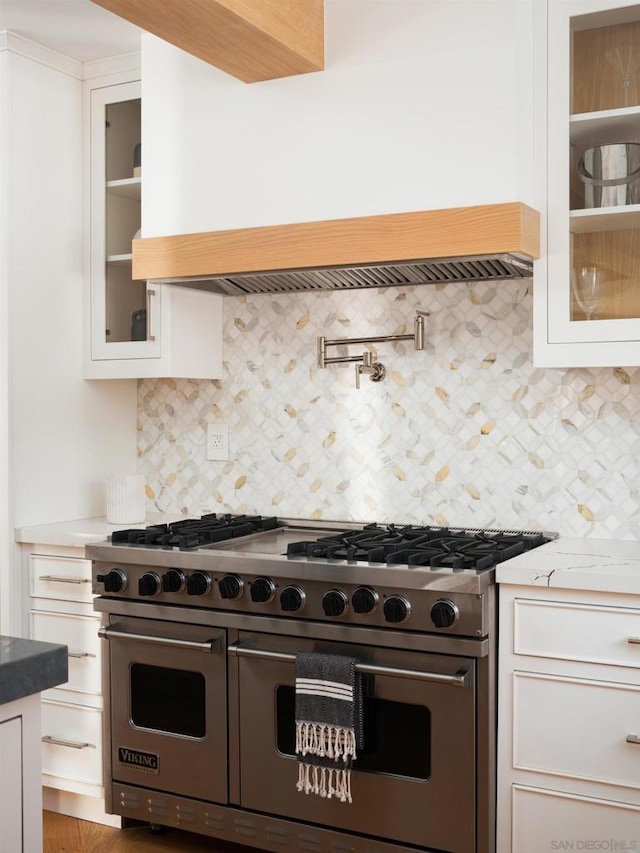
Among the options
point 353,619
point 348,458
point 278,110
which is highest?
point 278,110

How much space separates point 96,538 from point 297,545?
74 centimetres

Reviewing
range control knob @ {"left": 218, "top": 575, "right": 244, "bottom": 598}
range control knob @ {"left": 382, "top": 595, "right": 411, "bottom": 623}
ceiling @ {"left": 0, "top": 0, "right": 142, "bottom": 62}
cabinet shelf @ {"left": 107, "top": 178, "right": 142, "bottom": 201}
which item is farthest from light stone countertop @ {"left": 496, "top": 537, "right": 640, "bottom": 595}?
ceiling @ {"left": 0, "top": 0, "right": 142, "bottom": 62}

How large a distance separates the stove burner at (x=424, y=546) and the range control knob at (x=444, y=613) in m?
0.09

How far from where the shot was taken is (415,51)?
2.60 m

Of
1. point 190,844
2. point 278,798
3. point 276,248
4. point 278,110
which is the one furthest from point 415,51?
point 190,844

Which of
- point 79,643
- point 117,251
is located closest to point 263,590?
point 79,643

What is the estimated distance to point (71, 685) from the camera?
3029 mm

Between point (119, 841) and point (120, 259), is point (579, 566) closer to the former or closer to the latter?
point (119, 841)

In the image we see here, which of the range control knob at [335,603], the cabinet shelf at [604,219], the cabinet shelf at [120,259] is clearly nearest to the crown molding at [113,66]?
the cabinet shelf at [120,259]

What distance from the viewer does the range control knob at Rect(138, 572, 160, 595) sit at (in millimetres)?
2762

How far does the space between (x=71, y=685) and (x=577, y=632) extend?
1.60 m

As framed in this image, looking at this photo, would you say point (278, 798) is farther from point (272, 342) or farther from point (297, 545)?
point (272, 342)

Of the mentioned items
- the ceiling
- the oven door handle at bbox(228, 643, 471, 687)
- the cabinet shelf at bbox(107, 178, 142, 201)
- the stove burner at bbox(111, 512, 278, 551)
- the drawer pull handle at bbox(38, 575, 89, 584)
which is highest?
the ceiling

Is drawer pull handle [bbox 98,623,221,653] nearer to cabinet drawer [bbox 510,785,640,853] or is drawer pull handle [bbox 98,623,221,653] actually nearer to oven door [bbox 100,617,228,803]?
oven door [bbox 100,617,228,803]
